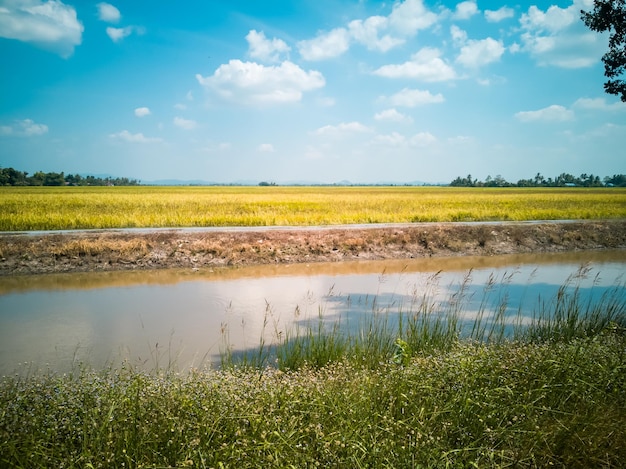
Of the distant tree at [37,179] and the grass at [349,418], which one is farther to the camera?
the distant tree at [37,179]

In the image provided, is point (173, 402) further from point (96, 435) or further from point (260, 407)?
point (260, 407)

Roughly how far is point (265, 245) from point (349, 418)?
41.0ft

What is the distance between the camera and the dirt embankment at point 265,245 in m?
14.3

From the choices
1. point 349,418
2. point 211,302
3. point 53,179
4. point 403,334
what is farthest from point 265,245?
point 53,179

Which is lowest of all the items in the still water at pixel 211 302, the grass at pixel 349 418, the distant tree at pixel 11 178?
the still water at pixel 211 302

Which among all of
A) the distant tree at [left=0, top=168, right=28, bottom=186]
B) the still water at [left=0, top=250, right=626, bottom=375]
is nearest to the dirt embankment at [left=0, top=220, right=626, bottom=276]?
the still water at [left=0, top=250, right=626, bottom=375]

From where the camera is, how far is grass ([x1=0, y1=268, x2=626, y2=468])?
10.9 feet

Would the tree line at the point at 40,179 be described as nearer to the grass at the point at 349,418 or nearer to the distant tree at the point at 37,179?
the distant tree at the point at 37,179

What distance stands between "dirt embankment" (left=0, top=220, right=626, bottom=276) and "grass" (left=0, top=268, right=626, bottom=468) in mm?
10560

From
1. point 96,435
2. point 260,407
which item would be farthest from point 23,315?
point 260,407

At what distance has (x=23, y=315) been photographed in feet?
29.9

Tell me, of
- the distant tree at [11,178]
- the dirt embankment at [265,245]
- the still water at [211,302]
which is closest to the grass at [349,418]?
the still water at [211,302]

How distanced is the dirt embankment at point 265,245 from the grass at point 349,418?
10.6m

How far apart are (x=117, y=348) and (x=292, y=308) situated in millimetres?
3674
